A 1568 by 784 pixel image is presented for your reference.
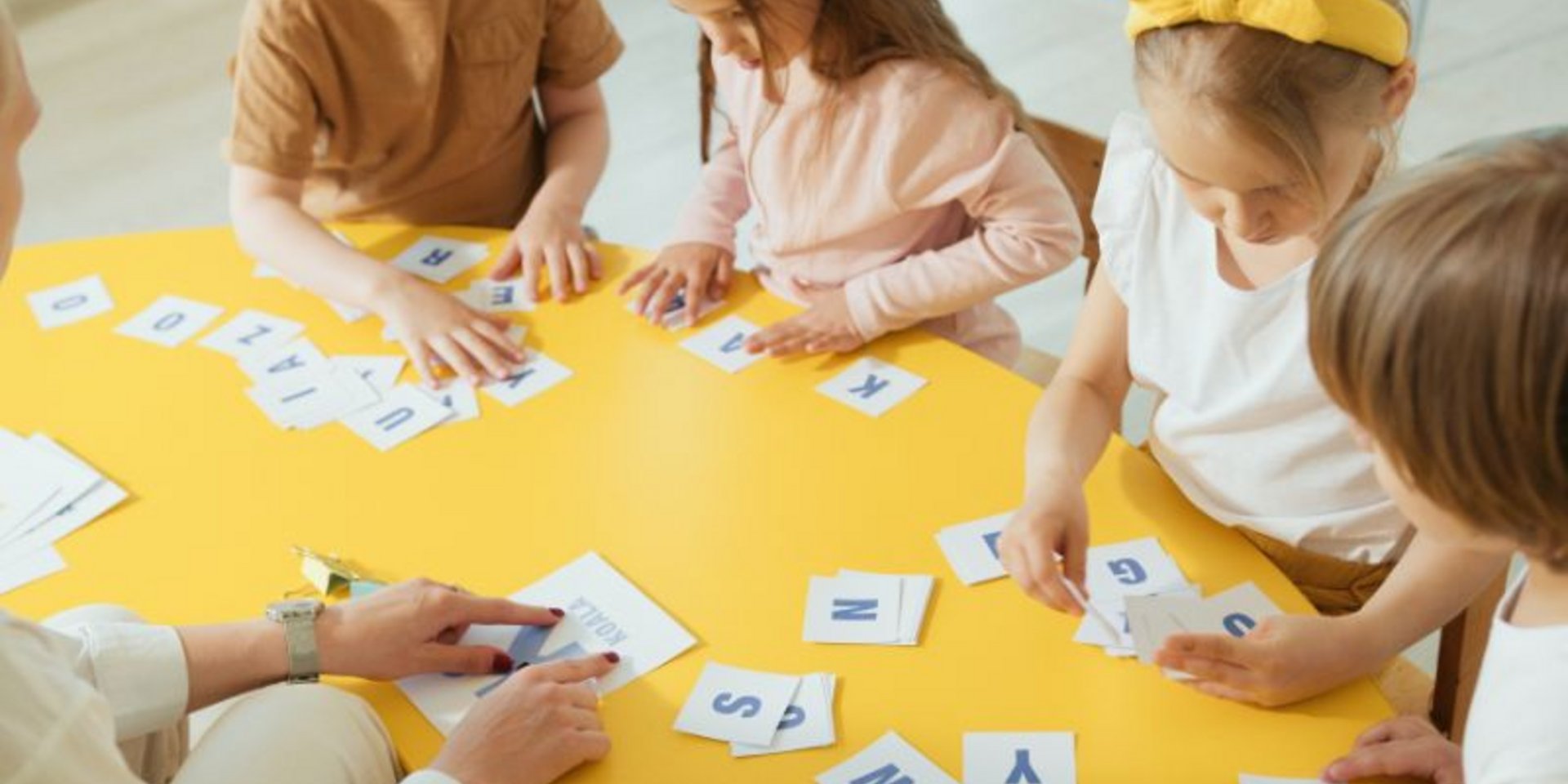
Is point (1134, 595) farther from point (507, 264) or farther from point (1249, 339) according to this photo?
point (507, 264)

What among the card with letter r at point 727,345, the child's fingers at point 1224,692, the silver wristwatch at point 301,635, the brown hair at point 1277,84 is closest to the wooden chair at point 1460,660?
the child's fingers at point 1224,692

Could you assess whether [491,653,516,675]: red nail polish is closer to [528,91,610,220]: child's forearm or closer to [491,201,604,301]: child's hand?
[491,201,604,301]: child's hand

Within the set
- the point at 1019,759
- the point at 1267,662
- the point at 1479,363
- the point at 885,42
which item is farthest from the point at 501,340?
the point at 1479,363

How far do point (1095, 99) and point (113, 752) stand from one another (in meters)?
3.69

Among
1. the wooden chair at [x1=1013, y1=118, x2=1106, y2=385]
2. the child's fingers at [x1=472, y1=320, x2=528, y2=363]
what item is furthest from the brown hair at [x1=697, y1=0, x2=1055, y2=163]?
the child's fingers at [x1=472, y1=320, x2=528, y2=363]

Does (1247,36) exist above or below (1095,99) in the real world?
above

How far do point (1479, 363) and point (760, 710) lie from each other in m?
0.71

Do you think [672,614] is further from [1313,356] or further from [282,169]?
[282,169]

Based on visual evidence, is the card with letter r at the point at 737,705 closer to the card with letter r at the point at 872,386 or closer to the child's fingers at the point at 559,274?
the card with letter r at the point at 872,386

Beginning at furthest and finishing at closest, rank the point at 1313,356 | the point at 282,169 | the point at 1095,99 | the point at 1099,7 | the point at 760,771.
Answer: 1. the point at 1099,7
2. the point at 1095,99
3. the point at 282,169
4. the point at 760,771
5. the point at 1313,356

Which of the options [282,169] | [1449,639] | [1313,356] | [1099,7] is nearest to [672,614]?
[1313,356]

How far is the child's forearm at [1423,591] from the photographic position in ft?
4.61

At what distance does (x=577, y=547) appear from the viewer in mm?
1604

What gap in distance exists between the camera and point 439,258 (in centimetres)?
214
